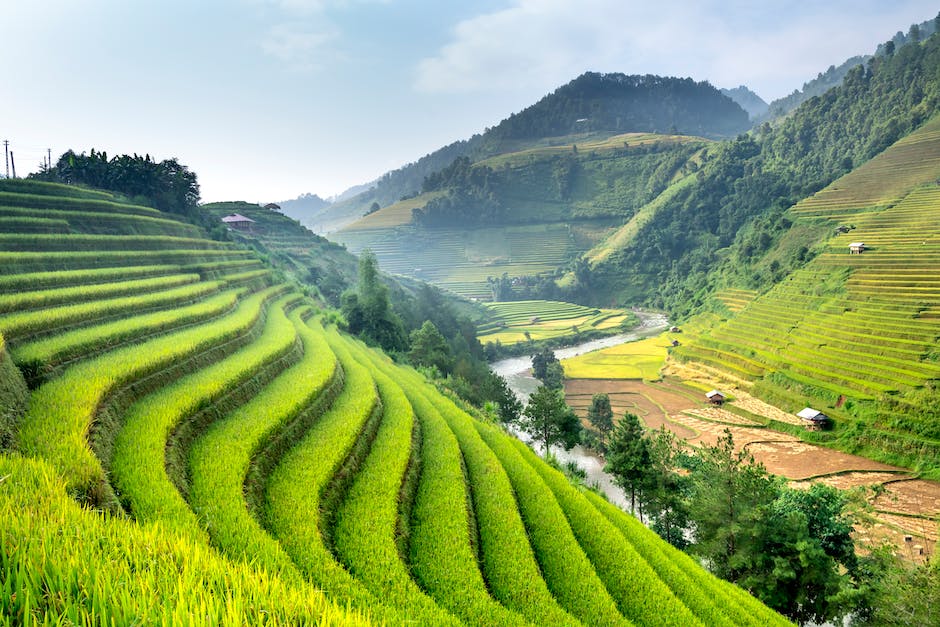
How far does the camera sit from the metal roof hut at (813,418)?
29859 millimetres

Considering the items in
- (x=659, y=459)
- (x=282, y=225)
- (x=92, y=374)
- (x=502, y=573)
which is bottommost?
(x=659, y=459)

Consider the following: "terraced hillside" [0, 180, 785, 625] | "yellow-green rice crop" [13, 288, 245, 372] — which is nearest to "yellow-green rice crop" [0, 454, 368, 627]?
"terraced hillside" [0, 180, 785, 625]

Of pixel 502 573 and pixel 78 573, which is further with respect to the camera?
pixel 502 573

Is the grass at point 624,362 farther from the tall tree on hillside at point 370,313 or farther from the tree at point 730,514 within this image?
the tree at point 730,514

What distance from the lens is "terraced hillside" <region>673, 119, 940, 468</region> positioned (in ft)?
91.3

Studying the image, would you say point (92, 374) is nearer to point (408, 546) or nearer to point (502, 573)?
point (408, 546)

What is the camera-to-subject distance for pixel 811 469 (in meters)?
26.9

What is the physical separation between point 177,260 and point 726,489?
29.2 meters

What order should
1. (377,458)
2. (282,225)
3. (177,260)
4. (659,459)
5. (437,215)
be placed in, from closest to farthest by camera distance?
(377,458) < (659,459) < (177,260) < (282,225) < (437,215)

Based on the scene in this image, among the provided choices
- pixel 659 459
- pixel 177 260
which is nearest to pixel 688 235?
pixel 659 459

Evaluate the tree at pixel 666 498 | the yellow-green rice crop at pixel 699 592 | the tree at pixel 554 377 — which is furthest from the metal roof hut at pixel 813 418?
the yellow-green rice crop at pixel 699 592

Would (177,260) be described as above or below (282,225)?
below

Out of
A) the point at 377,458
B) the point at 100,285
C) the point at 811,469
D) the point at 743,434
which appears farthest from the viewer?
the point at 743,434

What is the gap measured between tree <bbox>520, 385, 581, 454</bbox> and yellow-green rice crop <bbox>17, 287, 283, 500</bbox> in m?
18.7
